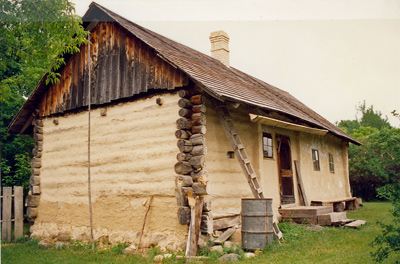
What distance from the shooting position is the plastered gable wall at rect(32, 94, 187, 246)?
851 centimetres

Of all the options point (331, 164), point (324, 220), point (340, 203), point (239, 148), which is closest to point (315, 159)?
point (340, 203)

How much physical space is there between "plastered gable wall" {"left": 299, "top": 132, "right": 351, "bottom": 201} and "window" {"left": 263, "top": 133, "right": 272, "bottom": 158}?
2.33 metres

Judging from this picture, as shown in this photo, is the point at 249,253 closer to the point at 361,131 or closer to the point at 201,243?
the point at 201,243

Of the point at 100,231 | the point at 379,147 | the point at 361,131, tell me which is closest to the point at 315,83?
the point at 379,147

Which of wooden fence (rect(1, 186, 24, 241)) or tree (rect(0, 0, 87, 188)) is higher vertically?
tree (rect(0, 0, 87, 188))

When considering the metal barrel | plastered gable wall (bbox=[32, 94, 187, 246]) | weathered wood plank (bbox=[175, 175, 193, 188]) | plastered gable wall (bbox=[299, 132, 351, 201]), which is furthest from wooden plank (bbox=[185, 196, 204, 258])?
plastered gable wall (bbox=[299, 132, 351, 201])

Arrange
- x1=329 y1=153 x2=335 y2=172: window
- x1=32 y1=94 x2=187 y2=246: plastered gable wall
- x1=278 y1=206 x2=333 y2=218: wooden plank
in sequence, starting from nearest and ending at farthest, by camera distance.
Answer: x1=32 y1=94 x2=187 y2=246: plastered gable wall < x1=278 y1=206 x2=333 y2=218: wooden plank < x1=329 y1=153 x2=335 y2=172: window

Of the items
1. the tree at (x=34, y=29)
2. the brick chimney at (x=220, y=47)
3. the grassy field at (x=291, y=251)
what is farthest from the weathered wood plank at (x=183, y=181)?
the brick chimney at (x=220, y=47)

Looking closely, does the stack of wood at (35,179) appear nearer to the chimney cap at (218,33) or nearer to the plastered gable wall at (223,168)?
the plastered gable wall at (223,168)

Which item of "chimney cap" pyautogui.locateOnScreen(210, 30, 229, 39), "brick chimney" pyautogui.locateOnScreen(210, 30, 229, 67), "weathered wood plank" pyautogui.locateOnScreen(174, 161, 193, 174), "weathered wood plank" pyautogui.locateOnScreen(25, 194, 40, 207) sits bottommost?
"weathered wood plank" pyautogui.locateOnScreen(25, 194, 40, 207)

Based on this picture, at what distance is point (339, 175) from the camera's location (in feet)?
56.7

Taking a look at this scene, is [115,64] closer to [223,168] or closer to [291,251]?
[223,168]

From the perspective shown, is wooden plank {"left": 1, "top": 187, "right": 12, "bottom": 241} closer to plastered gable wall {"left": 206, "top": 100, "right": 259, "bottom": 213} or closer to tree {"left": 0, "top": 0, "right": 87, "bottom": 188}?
tree {"left": 0, "top": 0, "right": 87, "bottom": 188}

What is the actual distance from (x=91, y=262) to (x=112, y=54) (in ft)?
Result: 17.8
